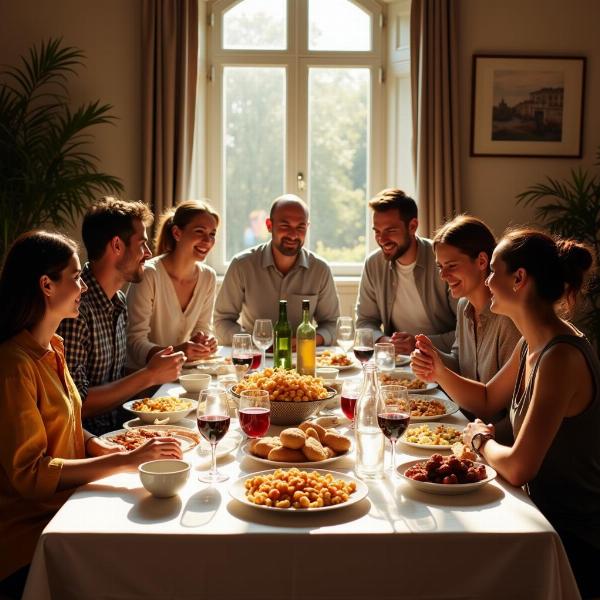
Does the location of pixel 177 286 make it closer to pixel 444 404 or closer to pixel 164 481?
pixel 444 404

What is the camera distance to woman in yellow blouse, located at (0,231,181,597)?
1.63 meters

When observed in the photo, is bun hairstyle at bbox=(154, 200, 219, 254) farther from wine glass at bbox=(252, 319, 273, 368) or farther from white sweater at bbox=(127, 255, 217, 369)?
wine glass at bbox=(252, 319, 273, 368)

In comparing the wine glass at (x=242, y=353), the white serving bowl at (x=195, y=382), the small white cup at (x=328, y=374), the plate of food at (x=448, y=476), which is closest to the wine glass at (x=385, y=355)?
the small white cup at (x=328, y=374)

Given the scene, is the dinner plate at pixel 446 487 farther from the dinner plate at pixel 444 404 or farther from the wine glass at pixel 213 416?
the dinner plate at pixel 444 404

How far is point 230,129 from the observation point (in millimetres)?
5453

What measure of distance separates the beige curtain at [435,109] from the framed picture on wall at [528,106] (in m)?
0.21

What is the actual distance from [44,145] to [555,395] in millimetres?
3899

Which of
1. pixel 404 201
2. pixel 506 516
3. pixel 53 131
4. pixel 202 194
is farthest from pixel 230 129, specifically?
pixel 506 516

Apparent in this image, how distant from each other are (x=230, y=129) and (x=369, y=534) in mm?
4448

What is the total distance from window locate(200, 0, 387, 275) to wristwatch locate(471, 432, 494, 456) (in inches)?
145

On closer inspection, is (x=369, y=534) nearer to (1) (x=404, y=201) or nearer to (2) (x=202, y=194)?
(1) (x=404, y=201)

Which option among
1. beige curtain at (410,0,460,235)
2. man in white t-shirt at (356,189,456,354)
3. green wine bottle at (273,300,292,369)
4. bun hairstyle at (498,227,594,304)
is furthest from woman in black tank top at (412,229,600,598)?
beige curtain at (410,0,460,235)

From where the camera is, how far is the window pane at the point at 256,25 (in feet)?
17.5

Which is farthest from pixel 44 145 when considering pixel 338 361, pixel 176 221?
pixel 338 361
